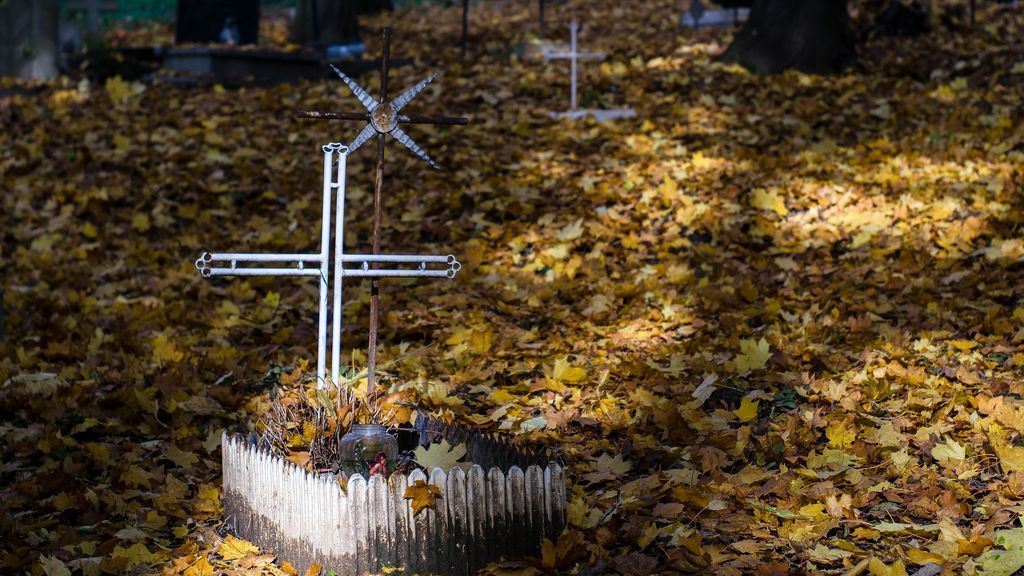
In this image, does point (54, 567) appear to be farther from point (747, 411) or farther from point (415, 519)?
point (747, 411)

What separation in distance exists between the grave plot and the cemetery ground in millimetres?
155

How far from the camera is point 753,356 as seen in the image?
5.08 m

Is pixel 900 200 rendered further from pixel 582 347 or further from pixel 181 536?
pixel 181 536

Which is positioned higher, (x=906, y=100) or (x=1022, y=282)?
(x=906, y=100)

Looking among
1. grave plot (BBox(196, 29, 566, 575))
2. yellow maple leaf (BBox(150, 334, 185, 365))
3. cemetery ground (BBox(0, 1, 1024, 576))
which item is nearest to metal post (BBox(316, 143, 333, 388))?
grave plot (BBox(196, 29, 566, 575))

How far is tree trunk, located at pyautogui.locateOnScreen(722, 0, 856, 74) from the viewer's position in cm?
1030

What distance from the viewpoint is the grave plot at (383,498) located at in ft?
11.6

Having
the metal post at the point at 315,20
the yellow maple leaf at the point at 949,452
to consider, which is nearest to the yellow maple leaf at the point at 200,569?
the yellow maple leaf at the point at 949,452

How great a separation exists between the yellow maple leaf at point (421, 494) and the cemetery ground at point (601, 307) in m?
0.44

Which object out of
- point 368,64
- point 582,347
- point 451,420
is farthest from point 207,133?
point 451,420

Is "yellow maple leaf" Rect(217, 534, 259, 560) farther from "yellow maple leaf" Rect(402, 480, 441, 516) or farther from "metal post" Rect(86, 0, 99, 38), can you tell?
"metal post" Rect(86, 0, 99, 38)

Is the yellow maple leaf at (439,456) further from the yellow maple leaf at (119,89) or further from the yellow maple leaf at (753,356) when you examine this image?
the yellow maple leaf at (119,89)

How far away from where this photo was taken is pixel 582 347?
5.57 m

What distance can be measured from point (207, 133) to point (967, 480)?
24.4 ft
